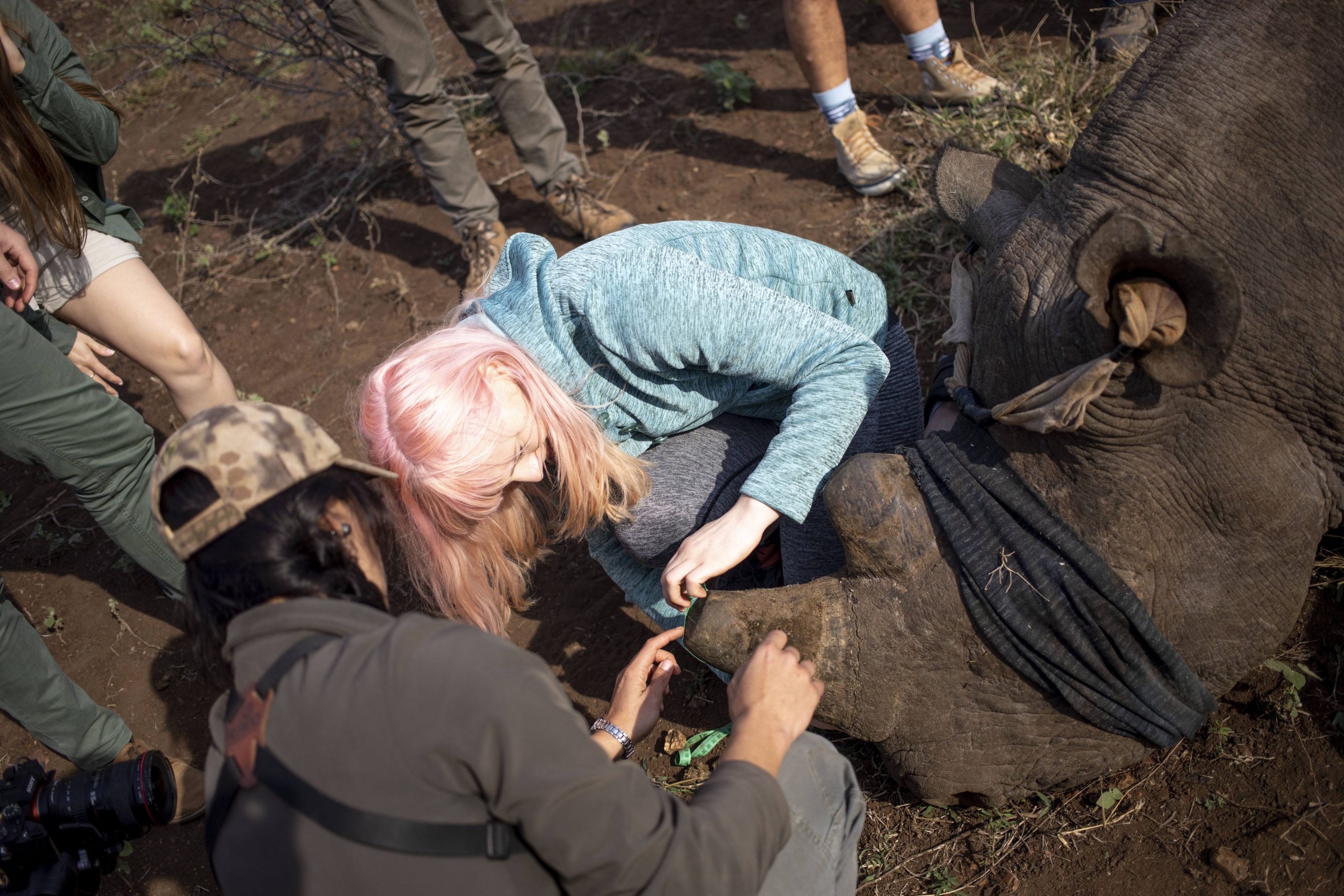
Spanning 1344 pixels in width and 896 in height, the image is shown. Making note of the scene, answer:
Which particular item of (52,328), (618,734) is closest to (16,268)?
(52,328)

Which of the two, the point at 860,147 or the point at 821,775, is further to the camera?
the point at 860,147

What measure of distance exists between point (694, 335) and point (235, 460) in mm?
1043

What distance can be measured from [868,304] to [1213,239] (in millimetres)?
914

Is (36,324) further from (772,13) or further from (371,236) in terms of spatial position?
(772,13)

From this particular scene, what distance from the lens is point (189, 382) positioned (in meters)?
3.03

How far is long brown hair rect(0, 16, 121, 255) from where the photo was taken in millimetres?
2506

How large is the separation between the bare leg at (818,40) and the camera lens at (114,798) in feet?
10.9

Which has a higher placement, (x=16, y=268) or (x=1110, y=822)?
(x=16, y=268)

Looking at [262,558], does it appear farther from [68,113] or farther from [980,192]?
[68,113]

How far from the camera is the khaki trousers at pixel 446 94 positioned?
3758 millimetres

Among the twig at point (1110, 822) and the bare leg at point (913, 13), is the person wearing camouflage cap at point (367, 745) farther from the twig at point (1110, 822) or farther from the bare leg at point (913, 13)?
the bare leg at point (913, 13)

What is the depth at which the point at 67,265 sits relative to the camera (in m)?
2.84

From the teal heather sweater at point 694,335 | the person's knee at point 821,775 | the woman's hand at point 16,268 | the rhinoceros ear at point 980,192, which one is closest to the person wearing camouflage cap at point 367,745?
the person's knee at point 821,775

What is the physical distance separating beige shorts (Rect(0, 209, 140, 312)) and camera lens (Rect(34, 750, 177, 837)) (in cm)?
140
